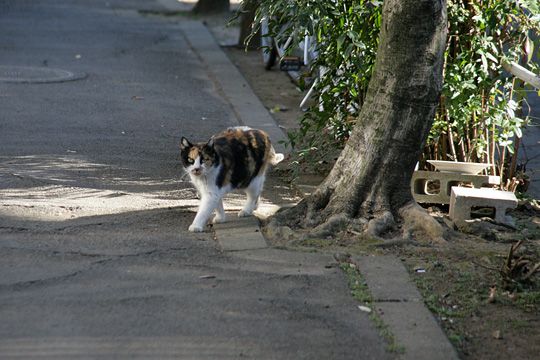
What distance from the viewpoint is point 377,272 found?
600 centimetres

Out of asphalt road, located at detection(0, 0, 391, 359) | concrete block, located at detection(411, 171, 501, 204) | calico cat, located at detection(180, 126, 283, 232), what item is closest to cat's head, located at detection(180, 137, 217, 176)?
calico cat, located at detection(180, 126, 283, 232)

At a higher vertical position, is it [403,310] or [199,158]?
[199,158]

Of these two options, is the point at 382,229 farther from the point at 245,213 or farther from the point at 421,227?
the point at 245,213

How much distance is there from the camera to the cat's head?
22.7 ft

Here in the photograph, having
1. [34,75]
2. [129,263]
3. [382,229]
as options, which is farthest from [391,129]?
[34,75]

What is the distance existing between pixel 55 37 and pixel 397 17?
13.1 meters

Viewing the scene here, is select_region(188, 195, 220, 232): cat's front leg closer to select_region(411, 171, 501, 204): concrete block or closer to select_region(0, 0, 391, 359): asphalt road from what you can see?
select_region(0, 0, 391, 359): asphalt road

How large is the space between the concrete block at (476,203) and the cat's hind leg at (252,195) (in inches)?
58.7

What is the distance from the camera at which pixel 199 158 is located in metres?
6.91

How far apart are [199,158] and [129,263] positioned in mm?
1149

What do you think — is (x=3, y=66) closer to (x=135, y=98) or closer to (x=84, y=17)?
(x=135, y=98)

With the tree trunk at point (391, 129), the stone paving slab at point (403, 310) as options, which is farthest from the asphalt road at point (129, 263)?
the tree trunk at point (391, 129)

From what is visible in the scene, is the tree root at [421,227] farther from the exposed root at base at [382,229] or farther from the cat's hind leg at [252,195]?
the cat's hind leg at [252,195]

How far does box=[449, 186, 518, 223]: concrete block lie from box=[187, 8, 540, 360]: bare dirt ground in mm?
151
